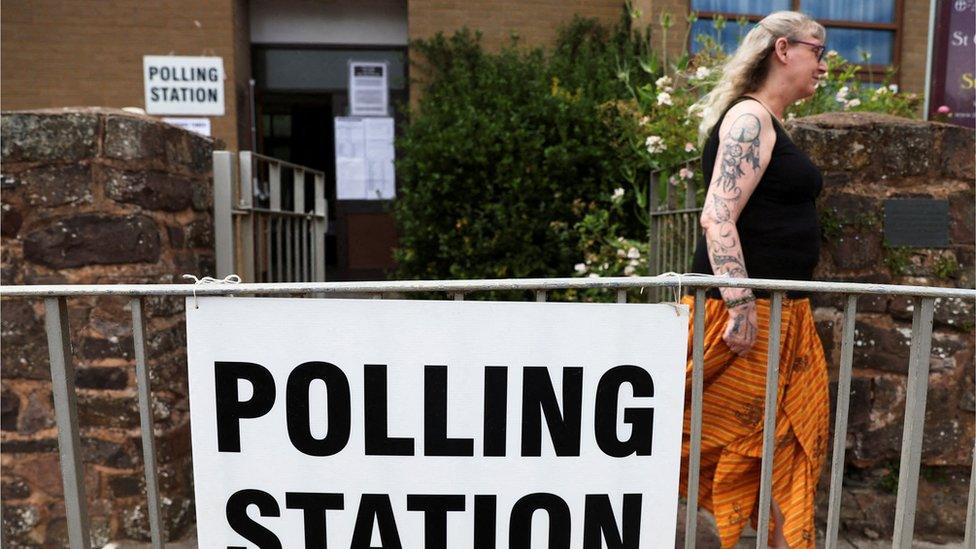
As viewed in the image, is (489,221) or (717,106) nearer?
(717,106)

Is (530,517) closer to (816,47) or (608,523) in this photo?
(608,523)

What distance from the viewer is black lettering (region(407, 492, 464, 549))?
5.06 ft

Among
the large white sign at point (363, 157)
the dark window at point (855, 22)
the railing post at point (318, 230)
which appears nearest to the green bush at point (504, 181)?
the railing post at point (318, 230)

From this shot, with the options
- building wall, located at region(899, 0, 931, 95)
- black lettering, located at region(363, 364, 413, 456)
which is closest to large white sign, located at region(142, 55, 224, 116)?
black lettering, located at region(363, 364, 413, 456)

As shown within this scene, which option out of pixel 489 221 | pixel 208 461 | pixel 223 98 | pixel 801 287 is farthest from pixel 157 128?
pixel 223 98

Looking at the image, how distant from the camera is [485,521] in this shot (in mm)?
1552

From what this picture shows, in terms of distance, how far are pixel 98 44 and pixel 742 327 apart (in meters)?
6.86

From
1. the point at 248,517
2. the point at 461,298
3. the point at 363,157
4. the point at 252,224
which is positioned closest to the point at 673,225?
the point at 252,224

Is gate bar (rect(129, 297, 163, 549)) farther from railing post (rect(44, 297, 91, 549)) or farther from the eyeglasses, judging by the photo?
the eyeglasses

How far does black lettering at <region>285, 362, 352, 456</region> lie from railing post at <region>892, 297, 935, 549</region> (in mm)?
1326

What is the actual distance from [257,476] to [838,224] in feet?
7.71

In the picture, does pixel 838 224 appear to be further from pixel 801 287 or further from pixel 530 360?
pixel 530 360

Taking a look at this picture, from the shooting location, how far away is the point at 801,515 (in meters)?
2.19

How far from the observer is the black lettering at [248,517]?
1.54m
